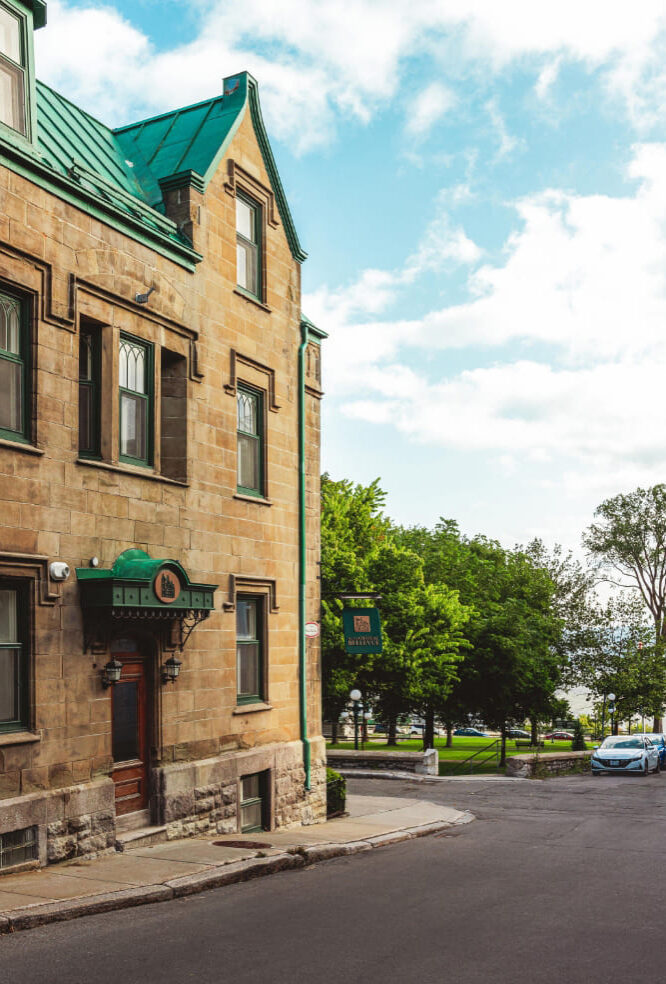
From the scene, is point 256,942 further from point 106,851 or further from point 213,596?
point 213,596

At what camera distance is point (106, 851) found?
11.9m

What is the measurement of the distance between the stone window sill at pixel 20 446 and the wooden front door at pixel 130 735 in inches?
120

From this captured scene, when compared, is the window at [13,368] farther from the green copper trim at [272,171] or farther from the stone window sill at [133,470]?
the green copper trim at [272,171]

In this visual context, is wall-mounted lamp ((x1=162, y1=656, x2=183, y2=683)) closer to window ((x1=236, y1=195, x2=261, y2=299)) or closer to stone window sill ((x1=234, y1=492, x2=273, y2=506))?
stone window sill ((x1=234, y1=492, x2=273, y2=506))

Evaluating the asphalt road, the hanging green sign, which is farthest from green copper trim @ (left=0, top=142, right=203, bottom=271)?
the asphalt road

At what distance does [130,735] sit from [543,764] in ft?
76.8

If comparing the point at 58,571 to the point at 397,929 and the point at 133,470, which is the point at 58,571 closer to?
the point at 133,470

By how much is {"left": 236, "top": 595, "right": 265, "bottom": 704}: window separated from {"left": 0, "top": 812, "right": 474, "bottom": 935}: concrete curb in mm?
2948

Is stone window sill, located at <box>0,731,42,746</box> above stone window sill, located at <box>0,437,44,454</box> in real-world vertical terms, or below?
below

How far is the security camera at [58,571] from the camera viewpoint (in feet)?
37.5

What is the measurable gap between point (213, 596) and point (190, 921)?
6250mm

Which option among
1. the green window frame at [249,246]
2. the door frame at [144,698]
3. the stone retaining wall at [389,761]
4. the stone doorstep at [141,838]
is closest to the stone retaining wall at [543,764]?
the stone retaining wall at [389,761]

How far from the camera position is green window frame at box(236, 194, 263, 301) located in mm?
16453

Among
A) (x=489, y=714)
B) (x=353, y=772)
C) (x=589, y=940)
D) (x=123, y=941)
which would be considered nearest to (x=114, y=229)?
(x=123, y=941)
